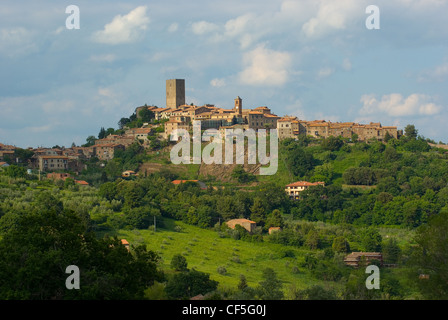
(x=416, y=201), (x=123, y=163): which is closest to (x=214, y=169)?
(x=123, y=163)

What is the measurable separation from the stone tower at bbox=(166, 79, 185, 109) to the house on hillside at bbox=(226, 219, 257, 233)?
49.0 meters

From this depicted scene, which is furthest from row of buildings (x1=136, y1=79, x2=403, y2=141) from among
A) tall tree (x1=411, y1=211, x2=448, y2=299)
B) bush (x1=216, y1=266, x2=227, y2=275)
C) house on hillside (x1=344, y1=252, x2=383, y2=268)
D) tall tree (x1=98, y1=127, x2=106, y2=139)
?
tall tree (x1=411, y1=211, x2=448, y2=299)

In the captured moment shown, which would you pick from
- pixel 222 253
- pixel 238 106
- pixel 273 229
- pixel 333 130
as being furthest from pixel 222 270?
pixel 238 106

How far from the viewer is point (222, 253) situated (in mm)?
55781

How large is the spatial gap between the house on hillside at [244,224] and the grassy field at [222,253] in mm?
2336

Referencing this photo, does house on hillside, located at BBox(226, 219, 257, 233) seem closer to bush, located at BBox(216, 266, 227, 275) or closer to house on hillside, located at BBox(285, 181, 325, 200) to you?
house on hillside, located at BBox(285, 181, 325, 200)

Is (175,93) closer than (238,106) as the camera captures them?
No

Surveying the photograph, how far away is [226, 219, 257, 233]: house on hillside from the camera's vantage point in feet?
213

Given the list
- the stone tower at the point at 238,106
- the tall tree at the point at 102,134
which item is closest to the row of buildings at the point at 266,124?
the stone tower at the point at 238,106

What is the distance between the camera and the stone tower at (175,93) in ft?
371

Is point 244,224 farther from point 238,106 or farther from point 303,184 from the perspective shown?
point 238,106

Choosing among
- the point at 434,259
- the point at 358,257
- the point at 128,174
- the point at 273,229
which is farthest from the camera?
the point at 128,174

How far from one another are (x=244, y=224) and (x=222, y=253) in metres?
9.80
